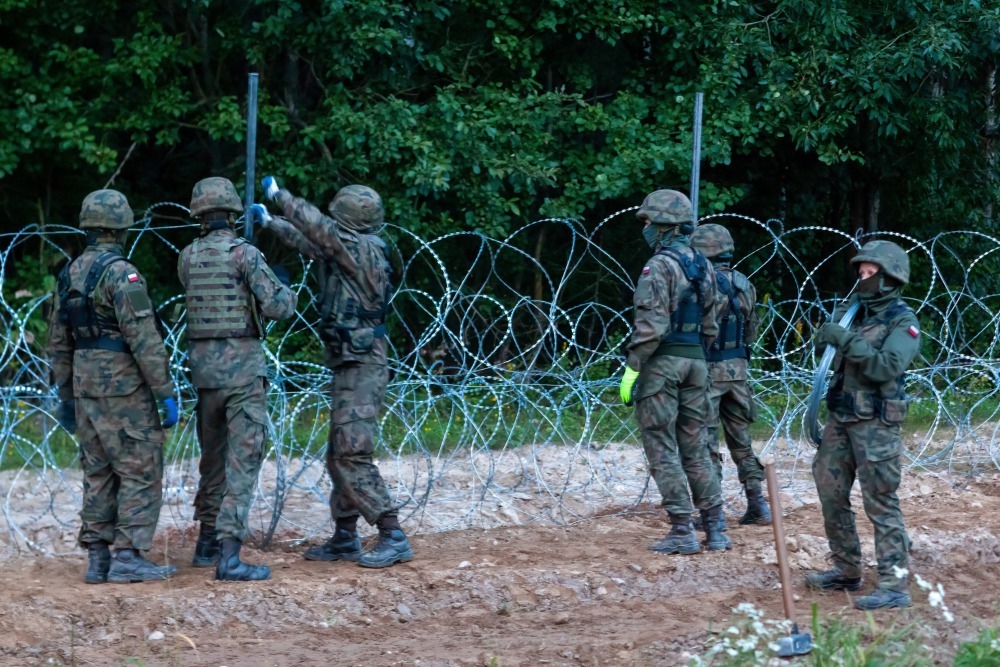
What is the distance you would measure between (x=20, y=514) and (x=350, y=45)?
475cm

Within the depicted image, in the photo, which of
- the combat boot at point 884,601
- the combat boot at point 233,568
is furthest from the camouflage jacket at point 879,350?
the combat boot at point 233,568

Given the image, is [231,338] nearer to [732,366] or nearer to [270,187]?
[270,187]

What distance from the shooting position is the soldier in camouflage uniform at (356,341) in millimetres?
6664

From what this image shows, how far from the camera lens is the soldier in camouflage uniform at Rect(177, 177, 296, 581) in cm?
645

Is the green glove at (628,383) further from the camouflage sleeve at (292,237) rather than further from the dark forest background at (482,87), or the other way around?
the dark forest background at (482,87)

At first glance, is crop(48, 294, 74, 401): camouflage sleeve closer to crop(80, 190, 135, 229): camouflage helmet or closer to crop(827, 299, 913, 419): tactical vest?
crop(80, 190, 135, 229): camouflage helmet

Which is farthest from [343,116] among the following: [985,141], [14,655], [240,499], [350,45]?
[985,141]

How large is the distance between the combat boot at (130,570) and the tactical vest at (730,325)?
3349 mm

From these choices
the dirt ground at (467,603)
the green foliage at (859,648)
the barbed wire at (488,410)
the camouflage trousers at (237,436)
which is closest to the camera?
the green foliage at (859,648)

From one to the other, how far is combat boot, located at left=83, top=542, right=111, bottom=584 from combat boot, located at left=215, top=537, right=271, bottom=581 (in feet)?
1.88

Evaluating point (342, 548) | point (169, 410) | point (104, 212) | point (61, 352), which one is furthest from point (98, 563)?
point (104, 212)

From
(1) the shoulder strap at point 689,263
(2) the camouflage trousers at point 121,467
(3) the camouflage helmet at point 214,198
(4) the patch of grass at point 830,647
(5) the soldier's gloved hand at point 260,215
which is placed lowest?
(4) the patch of grass at point 830,647

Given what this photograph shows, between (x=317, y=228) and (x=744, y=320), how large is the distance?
9.09 ft

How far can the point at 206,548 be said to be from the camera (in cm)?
691
